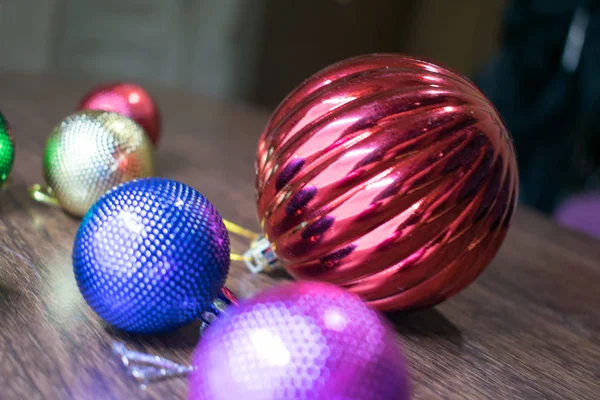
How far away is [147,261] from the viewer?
1.04 ft

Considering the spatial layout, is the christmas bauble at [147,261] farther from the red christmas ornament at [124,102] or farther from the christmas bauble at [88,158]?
the red christmas ornament at [124,102]

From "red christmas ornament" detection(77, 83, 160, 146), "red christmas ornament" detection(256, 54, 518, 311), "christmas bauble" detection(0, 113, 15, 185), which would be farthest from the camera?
"red christmas ornament" detection(77, 83, 160, 146)

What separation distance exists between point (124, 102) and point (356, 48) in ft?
6.72

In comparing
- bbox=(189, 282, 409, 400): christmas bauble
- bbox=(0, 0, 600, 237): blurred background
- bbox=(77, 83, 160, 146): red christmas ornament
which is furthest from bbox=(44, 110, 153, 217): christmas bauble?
bbox=(0, 0, 600, 237): blurred background

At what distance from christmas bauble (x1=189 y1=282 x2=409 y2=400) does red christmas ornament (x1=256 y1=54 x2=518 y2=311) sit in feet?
0.29

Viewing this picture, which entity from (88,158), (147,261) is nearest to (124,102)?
(88,158)

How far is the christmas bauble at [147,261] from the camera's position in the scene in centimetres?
32

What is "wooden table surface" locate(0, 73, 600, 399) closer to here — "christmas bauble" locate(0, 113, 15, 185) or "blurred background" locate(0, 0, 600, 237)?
"christmas bauble" locate(0, 113, 15, 185)

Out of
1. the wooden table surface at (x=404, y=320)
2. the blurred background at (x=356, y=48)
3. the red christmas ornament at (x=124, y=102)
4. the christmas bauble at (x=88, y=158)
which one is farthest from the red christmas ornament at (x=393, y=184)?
the blurred background at (x=356, y=48)

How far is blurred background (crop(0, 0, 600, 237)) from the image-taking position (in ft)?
4.13

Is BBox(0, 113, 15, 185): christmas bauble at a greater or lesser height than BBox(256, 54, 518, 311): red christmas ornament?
lesser

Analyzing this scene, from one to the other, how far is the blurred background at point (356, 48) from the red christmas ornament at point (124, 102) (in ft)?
2.58

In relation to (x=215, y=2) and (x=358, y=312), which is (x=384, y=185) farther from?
(x=215, y=2)

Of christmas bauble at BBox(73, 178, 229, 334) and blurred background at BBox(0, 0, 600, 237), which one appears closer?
christmas bauble at BBox(73, 178, 229, 334)
